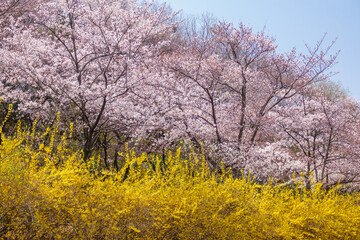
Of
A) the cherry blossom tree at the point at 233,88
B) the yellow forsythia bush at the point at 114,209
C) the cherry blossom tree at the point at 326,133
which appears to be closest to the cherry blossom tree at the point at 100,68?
the cherry blossom tree at the point at 233,88

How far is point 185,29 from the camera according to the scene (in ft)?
87.5

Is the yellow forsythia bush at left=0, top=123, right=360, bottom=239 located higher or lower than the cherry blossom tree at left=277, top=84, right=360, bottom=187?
lower

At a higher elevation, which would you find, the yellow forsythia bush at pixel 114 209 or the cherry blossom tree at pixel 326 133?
the cherry blossom tree at pixel 326 133

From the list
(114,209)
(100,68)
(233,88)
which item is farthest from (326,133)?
(114,209)

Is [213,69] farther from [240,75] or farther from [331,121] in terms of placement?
[331,121]

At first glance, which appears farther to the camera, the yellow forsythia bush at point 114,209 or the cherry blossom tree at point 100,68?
the cherry blossom tree at point 100,68

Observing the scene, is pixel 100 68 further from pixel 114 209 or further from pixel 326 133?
pixel 326 133

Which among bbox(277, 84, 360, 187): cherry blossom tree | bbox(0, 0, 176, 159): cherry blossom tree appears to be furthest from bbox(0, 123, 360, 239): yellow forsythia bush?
bbox(277, 84, 360, 187): cherry blossom tree

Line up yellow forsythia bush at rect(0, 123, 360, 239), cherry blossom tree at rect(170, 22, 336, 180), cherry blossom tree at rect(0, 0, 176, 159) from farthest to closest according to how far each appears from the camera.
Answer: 1. cherry blossom tree at rect(170, 22, 336, 180)
2. cherry blossom tree at rect(0, 0, 176, 159)
3. yellow forsythia bush at rect(0, 123, 360, 239)

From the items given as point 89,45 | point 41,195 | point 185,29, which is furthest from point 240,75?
point 185,29

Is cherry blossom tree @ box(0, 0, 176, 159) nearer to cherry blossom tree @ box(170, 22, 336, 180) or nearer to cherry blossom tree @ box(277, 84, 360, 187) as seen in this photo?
cherry blossom tree @ box(170, 22, 336, 180)

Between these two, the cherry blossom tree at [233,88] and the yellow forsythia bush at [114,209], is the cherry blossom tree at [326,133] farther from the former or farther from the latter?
the yellow forsythia bush at [114,209]

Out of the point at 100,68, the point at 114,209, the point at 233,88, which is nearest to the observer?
the point at 114,209

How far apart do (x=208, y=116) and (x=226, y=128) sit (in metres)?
0.72
